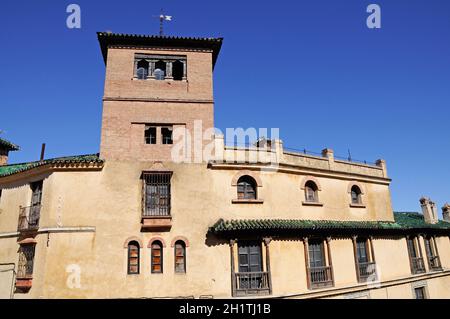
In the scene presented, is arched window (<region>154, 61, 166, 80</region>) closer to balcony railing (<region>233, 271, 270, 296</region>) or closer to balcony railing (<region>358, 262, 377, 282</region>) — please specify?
balcony railing (<region>233, 271, 270, 296</region>)

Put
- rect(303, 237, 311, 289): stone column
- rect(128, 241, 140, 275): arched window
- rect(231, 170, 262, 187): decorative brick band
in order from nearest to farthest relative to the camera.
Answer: rect(128, 241, 140, 275): arched window → rect(303, 237, 311, 289): stone column → rect(231, 170, 262, 187): decorative brick band

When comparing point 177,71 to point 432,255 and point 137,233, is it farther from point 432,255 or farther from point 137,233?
point 432,255

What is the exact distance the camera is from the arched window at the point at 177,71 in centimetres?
1945

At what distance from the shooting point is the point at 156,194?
16.2 m

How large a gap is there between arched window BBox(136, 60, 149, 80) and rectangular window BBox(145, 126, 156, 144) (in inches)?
128

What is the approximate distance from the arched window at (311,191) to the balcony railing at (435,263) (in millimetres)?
Answer: 11026

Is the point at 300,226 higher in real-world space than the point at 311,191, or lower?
lower

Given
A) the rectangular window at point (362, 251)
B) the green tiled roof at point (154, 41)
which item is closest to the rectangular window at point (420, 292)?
the rectangular window at point (362, 251)

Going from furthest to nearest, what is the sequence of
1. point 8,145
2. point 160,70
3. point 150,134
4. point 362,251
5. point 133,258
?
point 8,145 → point 362,251 → point 160,70 → point 150,134 → point 133,258

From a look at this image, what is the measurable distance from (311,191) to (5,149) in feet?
101

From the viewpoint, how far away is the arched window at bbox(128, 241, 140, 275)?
15.1 metres

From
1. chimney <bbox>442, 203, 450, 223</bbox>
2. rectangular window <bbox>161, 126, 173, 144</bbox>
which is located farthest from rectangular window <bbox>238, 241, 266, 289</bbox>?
chimney <bbox>442, 203, 450, 223</bbox>

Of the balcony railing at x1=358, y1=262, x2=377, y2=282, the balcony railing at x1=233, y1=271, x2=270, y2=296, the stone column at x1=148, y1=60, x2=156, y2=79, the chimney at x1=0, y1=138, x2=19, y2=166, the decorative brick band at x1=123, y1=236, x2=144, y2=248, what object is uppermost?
the chimney at x1=0, y1=138, x2=19, y2=166

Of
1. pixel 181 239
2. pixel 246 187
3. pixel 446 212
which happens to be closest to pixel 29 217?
pixel 181 239
